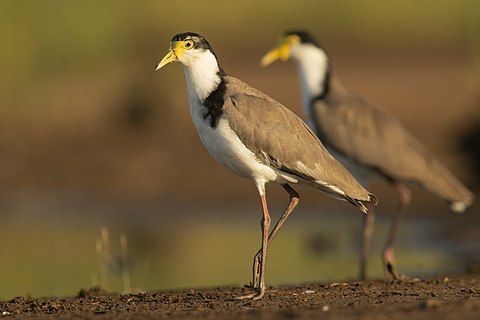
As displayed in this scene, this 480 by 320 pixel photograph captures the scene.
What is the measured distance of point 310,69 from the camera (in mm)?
11086

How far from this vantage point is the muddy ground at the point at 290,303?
6.30 meters

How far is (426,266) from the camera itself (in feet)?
35.4

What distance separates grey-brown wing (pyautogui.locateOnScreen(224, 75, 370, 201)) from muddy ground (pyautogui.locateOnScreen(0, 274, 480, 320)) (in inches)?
31.6

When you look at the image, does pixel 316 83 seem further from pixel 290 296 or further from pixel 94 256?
pixel 290 296

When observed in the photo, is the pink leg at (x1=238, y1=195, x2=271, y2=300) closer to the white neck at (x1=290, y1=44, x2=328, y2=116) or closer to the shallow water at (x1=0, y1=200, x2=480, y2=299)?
the shallow water at (x1=0, y1=200, x2=480, y2=299)

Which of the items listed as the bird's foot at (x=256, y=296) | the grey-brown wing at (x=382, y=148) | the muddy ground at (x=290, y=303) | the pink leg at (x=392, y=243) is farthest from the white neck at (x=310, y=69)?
the bird's foot at (x=256, y=296)

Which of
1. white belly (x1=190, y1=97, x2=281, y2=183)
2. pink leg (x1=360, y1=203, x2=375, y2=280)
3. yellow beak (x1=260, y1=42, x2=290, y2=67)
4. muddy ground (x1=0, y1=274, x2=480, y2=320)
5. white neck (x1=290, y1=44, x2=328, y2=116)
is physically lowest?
muddy ground (x1=0, y1=274, x2=480, y2=320)

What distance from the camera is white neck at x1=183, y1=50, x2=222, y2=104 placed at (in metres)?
7.66

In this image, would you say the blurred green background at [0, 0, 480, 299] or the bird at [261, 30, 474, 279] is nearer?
the bird at [261, 30, 474, 279]

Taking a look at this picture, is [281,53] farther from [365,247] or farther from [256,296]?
[256,296]

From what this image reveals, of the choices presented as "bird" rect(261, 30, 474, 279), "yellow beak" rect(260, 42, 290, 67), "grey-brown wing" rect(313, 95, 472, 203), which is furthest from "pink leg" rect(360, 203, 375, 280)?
"yellow beak" rect(260, 42, 290, 67)

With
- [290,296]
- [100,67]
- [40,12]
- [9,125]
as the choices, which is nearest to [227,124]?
[290,296]

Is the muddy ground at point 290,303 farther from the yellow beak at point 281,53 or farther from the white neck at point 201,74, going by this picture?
the yellow beak at point 281,53

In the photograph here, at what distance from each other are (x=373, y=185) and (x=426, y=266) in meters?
5.05
